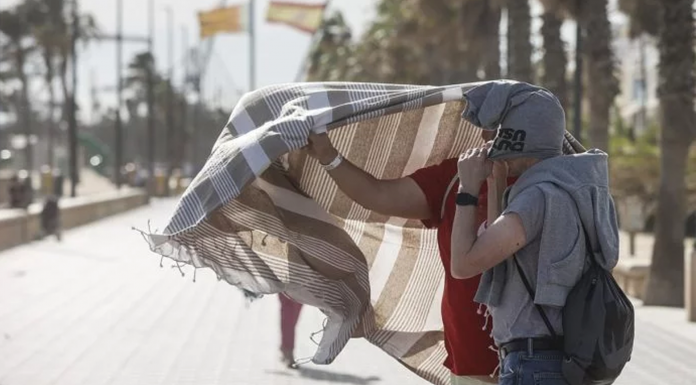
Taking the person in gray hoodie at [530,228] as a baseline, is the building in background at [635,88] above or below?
below

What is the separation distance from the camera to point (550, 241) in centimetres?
433

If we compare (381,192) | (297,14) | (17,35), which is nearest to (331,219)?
(381,192)

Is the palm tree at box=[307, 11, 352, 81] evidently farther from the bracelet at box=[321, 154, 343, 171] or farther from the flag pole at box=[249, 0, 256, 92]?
the bracelet at box=[321, 154, 343, 171]

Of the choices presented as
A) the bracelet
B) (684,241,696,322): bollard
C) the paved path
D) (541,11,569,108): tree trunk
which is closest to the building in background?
(541,11,569,108): tree trunk

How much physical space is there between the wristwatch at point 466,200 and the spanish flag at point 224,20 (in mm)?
60190

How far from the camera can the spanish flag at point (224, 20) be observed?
211 ft

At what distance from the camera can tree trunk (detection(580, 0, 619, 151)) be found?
23078 millimetres

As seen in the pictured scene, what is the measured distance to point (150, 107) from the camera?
78312 millimetres

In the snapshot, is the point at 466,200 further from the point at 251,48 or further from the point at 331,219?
the point at 251,48

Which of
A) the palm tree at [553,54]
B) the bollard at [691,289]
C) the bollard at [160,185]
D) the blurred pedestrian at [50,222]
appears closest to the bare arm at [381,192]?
the bollard at [691,289]

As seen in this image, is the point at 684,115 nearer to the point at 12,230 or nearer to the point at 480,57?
the point at 12,230

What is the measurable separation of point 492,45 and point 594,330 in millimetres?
29101

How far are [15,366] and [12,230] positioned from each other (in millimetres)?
18984

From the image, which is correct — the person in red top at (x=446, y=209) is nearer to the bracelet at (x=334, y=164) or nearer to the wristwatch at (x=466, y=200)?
the bracelet at (x=334, y=164)
